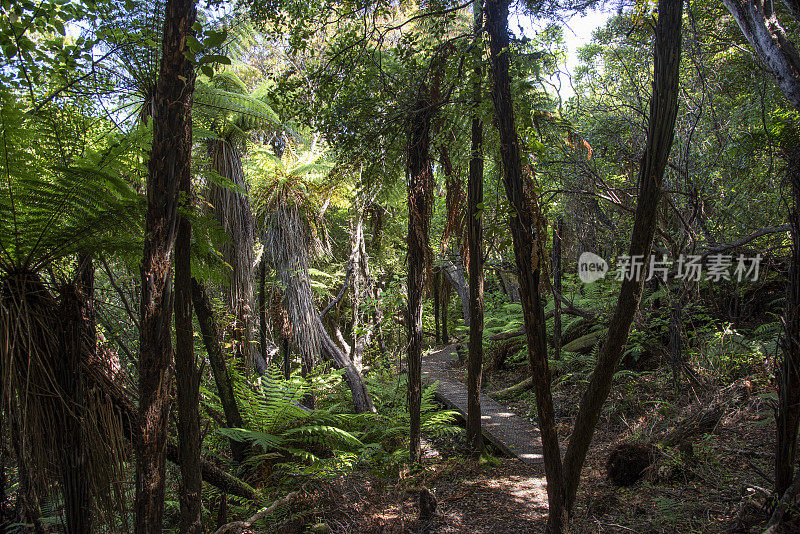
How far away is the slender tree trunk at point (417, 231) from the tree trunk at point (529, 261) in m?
1.55

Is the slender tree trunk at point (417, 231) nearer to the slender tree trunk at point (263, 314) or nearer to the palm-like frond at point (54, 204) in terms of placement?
the palm-like frond at point (54, 204)

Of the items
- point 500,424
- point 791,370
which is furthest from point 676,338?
point 791,370

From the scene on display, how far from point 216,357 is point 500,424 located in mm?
5152

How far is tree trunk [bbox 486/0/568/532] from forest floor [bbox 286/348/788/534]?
849 mm

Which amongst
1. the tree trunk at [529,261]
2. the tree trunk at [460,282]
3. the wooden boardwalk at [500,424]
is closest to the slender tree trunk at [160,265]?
the tree trunk at [529,261]

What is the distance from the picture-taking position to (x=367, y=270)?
1027cm

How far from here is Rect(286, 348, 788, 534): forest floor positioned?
369 centimetres

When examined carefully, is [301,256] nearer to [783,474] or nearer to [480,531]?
[480,531]

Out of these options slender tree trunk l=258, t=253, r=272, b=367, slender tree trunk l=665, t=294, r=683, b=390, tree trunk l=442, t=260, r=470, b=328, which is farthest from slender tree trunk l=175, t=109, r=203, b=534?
tree trunk l=442, t=260, r=470, b=328

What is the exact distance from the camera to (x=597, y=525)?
386cm

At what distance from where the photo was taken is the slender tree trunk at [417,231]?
4918 millimetres

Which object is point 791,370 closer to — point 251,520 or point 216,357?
point 251,520

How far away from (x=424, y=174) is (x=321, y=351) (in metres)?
5.17

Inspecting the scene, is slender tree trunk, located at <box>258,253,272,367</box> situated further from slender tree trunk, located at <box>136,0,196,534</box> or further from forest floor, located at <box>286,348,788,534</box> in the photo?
slender tree trunk, located at <box>136,0,196,534</box>
